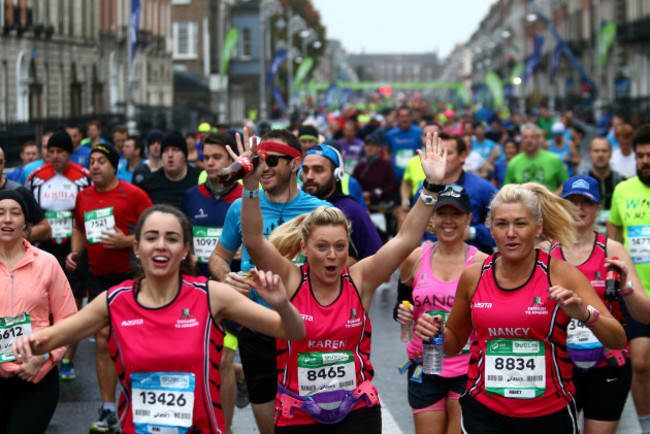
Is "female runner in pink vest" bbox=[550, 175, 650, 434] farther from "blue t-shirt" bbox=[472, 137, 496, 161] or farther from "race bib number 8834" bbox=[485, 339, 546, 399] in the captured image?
"blue t-shirt" bbox=[472, 137, 496, 161]

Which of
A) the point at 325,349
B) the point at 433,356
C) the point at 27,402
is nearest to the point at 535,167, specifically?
the point at 433,356

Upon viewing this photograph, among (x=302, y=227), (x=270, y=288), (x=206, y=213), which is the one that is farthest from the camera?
(x=206, y=213)

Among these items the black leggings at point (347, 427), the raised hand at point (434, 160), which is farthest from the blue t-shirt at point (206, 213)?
the black leggings at point (347, 427)

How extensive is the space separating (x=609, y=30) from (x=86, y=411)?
33.8 metres

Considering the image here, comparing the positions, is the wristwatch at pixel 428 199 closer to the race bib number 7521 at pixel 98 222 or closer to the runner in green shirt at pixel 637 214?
the runner in green shirt at pixel 637 214

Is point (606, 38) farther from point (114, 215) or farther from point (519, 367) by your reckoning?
point (519, 367)

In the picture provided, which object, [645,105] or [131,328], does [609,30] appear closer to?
[645,105]

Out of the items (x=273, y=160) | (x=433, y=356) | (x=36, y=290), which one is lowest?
(x=433, y=356)

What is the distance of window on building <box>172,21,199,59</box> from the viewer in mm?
78500

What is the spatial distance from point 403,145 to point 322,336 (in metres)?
12.0

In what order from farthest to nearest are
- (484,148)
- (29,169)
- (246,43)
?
(246,43)
(484,148)
(29,169)

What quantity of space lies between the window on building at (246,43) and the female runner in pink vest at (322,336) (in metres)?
87.7

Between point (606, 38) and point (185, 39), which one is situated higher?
point (185, 39)

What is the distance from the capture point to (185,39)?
79062mm
